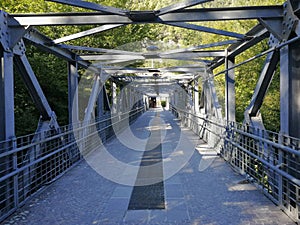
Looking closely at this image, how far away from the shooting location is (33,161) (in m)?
5.32

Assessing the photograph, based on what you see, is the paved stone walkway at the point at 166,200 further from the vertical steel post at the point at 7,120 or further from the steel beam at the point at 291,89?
the steel beam at the point at 291,89

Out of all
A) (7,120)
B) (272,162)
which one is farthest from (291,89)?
(7,120)

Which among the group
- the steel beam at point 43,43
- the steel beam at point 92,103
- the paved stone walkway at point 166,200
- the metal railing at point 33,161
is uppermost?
the steel beam at point 43,43

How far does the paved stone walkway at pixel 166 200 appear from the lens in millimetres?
4137

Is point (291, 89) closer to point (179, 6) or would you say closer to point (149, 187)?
point (179, 6)

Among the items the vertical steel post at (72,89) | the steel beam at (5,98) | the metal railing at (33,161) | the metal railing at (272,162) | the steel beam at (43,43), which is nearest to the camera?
the metal railing at (272,162)

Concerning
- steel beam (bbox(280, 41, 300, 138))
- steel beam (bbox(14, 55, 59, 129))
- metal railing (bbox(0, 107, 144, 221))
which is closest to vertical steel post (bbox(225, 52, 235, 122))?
metal railing (bbox(0, 107, 144, 221))

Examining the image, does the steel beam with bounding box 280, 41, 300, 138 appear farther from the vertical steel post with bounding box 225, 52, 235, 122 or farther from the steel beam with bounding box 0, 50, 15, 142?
the vertical steel post with bounding box 225, 52, 235, 122

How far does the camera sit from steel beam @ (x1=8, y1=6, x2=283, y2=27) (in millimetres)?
4969

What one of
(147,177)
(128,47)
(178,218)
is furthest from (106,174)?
(128,47)

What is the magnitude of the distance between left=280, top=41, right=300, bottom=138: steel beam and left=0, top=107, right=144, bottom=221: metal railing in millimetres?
3547

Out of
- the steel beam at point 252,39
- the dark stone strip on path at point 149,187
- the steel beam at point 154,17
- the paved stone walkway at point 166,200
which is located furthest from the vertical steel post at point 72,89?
the steel beam at point 252,39

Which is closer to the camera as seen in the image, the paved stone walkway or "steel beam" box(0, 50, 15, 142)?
the paved stone walkway

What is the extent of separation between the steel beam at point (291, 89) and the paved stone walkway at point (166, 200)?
3.50ft
